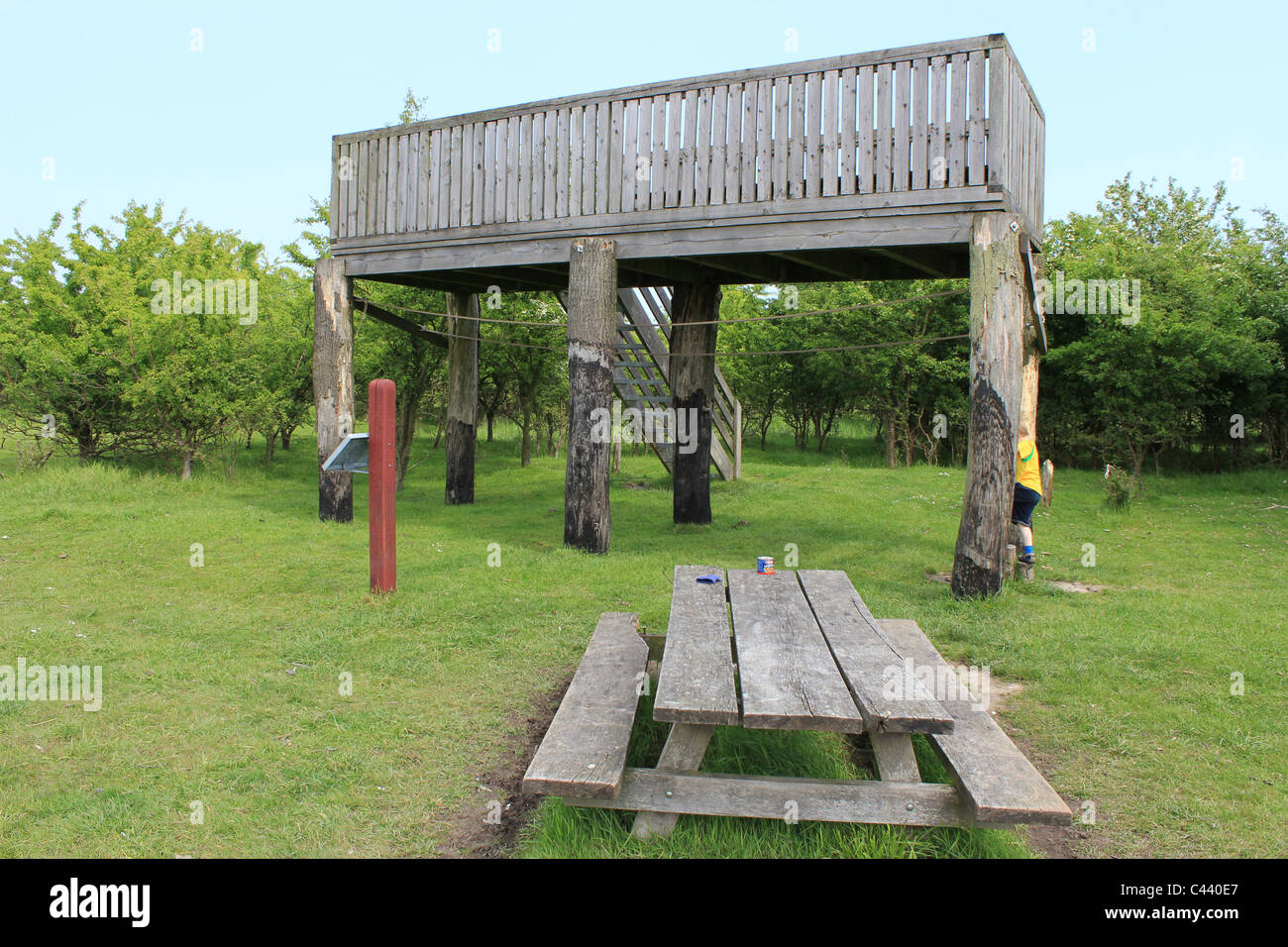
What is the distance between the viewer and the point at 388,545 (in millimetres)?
7848

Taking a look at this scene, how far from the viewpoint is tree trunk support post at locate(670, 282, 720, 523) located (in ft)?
43.5

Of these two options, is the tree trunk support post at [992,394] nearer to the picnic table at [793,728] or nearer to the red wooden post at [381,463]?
the picnic table at [793,728]

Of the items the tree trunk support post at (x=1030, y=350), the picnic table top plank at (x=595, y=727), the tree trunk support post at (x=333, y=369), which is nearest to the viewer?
the picnic table top plank at (x=595, y=727)

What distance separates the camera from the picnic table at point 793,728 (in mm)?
3395

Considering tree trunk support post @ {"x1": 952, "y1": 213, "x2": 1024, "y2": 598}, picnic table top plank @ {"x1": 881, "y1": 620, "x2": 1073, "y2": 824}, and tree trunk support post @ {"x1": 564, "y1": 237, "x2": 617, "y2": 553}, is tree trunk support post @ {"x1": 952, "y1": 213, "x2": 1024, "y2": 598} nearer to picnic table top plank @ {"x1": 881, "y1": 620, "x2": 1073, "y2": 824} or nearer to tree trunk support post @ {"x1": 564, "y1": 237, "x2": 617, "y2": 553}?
tree trunk support post @ {"x1": 564, "y1": 237, "x2": 617, "y2": 553}

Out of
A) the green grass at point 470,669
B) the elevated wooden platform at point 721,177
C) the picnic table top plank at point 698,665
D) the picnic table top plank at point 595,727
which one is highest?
the elevated wooden platform at point 721,177

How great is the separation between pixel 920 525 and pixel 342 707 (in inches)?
377

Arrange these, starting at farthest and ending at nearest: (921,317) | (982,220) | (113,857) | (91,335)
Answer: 1. (921,317)
2. (91,335)
3. (982,220)
4. (113,857)

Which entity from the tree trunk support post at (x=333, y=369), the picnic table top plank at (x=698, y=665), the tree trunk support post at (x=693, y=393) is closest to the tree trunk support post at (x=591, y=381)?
the tree trunk support post at (x=693, y=393)

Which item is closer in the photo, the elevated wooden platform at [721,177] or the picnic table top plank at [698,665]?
the picnic table top plank at [698,665]

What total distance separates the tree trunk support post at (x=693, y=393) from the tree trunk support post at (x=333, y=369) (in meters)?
4.53

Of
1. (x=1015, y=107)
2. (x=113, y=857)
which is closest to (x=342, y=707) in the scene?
(x=113, y=857)

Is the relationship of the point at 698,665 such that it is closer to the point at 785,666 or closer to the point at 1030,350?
the point at 785,666

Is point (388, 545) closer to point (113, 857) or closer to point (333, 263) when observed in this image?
point (113, 857)
